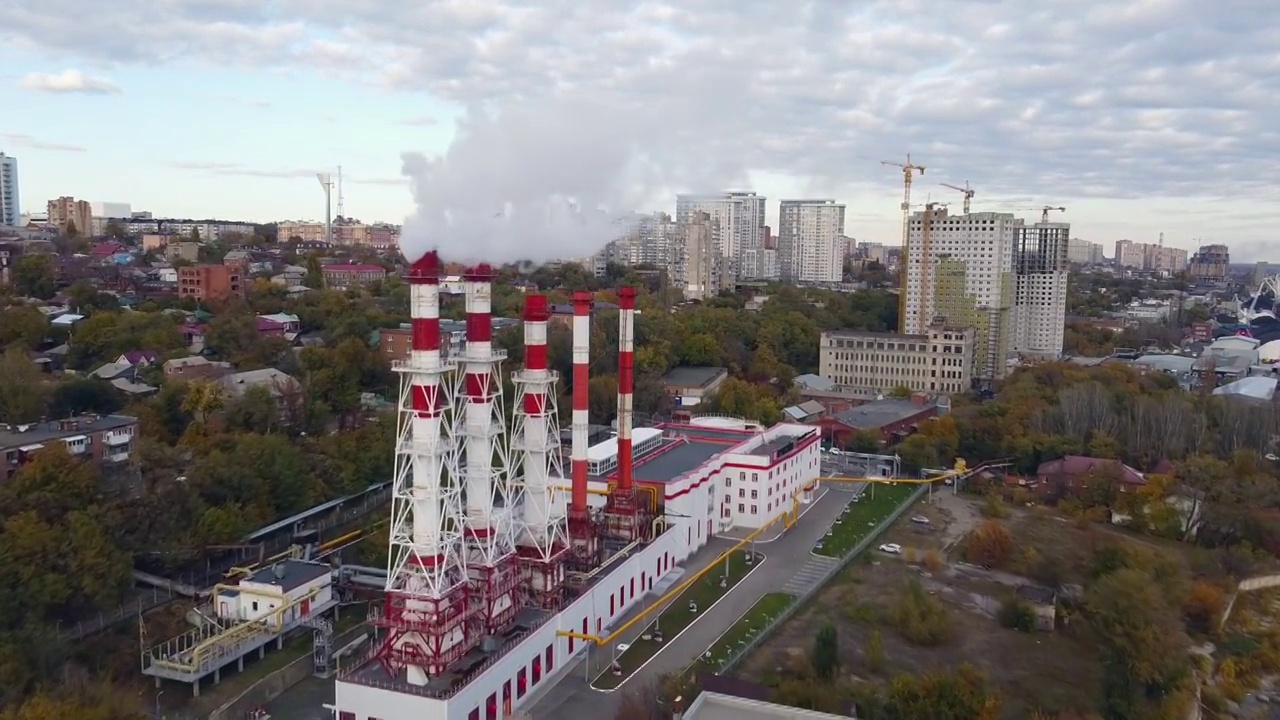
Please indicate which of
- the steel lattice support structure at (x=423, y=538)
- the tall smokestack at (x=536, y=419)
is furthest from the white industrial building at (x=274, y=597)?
the tall smokestack at (x=536, y=419)

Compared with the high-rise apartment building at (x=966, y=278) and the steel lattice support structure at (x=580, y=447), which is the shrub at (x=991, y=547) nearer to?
the steel lattice support structure at (x=580, y=447)

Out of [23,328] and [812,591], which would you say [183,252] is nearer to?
[23,328]

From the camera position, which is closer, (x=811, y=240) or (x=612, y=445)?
(x=612, y=445)

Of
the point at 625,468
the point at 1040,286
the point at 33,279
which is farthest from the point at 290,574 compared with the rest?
the point at 1040,286

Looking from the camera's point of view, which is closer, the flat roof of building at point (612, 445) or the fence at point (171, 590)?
the fence at point (171, 590)

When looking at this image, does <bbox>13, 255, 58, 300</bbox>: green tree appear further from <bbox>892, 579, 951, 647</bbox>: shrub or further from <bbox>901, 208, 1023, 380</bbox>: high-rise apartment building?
<bbox>901, 208, 1023, 380</bbox>: high-rise apartment building

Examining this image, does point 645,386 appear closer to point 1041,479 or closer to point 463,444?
point 1041,479
